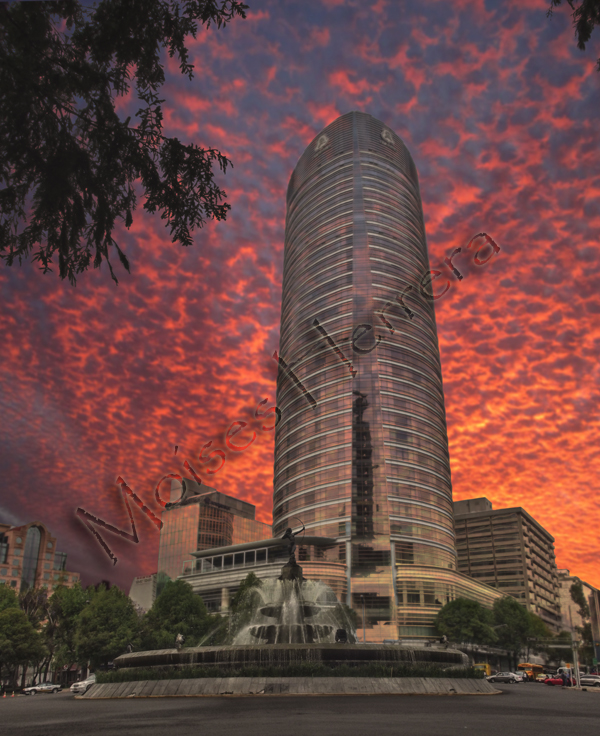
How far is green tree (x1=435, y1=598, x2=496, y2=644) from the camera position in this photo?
81.9 meters

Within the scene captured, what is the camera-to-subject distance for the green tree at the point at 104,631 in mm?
56188

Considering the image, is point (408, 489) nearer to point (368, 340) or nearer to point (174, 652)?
point (368, 340)

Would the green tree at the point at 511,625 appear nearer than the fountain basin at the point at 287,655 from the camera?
No

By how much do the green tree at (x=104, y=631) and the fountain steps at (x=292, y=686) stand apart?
126 ft

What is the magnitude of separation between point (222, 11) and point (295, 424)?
12041 cm

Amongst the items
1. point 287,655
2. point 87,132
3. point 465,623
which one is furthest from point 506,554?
point 87,132

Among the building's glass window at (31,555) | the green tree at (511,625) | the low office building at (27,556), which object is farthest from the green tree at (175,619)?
the building's glass window at (31,555)

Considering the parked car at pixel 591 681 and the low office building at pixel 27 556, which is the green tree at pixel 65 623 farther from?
the low office building at pixel 27 556

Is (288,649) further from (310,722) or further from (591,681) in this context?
(591,681)

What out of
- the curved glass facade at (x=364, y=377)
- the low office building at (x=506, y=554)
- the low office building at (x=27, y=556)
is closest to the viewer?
the curved glass facade at (x=364, y=377)

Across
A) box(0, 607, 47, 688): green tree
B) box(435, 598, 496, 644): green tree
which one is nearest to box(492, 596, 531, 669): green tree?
box(435, 598, 496, 644): green tree

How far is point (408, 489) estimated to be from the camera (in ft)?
364

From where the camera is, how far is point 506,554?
15800cm

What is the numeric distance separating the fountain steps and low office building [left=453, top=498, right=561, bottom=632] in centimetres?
14680
